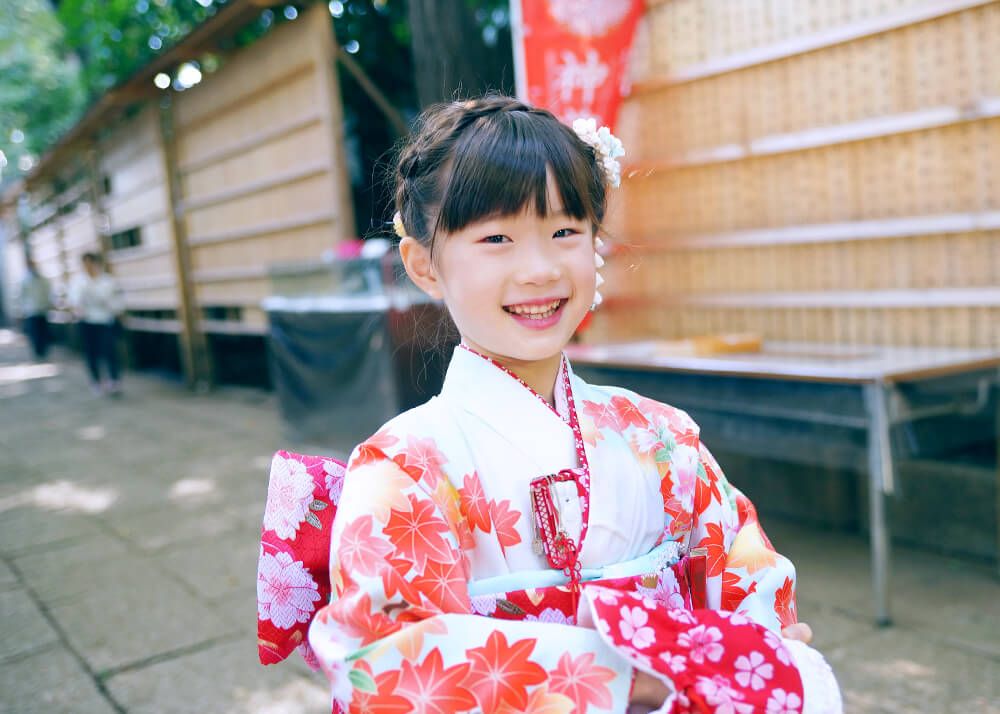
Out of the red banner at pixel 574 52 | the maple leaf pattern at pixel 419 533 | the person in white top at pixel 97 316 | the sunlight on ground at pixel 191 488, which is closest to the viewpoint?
the maple leaf pattern at pixel 419 533

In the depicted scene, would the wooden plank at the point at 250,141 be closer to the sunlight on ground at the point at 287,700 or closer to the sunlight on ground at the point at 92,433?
the sunlight on ground at the point at 92,433

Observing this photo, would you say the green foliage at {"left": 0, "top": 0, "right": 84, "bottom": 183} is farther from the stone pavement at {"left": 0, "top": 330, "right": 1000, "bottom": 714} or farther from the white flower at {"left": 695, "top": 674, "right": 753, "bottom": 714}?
the white flower at {"left": 695, "top": 674, "right": 753, "bottom": 714}

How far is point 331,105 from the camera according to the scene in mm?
6301

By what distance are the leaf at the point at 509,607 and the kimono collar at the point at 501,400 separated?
→ 24cm

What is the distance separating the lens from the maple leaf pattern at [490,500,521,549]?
1.24 metres

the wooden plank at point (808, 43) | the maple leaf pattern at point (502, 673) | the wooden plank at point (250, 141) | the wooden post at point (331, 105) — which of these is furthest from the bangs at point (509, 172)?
the wooden plank at point (250, 141)

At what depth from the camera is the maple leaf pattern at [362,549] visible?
44.4 inches

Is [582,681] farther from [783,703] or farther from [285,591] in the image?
[285,591]

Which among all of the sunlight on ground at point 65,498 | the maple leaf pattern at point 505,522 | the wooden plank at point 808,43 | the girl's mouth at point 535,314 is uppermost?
the wooden plank at point 808,43

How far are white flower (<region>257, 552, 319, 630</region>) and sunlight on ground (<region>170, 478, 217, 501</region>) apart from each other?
155 inches

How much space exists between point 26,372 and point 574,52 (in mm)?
11638

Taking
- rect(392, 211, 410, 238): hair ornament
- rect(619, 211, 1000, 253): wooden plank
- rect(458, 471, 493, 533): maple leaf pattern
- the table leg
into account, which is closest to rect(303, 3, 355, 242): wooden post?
rect(619, 211, 1000, 253): wooden plank

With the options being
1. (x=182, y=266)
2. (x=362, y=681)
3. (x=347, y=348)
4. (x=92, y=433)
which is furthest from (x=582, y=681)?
(x=182, y=266)

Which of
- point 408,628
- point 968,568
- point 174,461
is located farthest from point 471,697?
point 174,461
